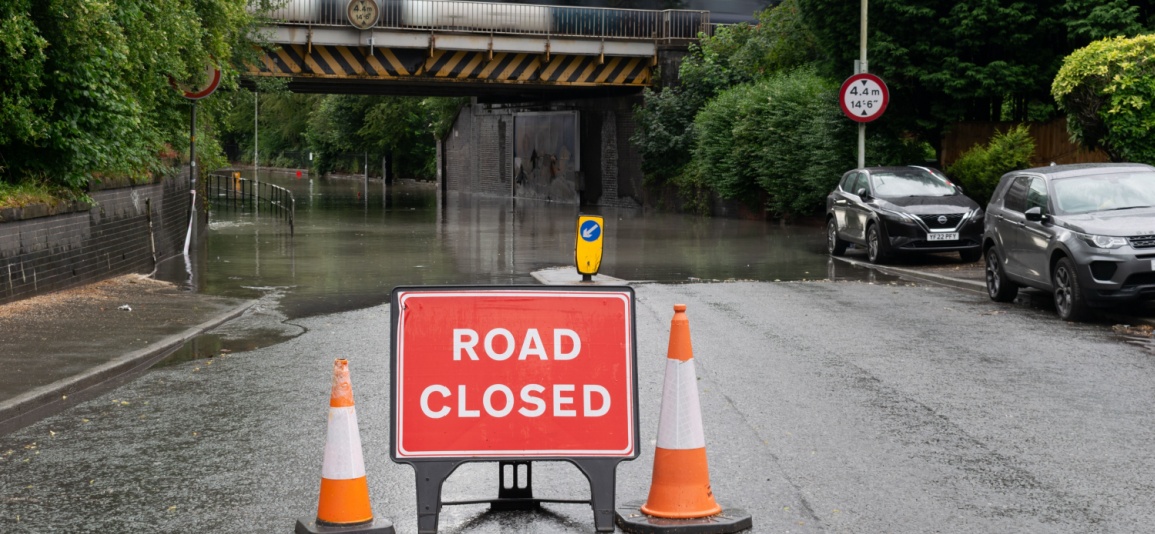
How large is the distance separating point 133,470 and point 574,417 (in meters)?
2.62

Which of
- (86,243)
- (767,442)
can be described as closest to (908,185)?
(86,243)

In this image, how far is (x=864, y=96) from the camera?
991 inches

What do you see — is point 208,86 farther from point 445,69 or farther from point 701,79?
point 701,79

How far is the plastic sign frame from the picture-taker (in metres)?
5.91

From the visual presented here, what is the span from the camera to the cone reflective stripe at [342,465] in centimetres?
568

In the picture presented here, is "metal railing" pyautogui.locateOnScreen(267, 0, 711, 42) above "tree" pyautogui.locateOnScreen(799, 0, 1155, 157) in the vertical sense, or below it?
above

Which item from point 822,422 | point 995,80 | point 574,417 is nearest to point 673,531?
point 574,417

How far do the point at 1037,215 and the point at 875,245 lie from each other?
23.1ft

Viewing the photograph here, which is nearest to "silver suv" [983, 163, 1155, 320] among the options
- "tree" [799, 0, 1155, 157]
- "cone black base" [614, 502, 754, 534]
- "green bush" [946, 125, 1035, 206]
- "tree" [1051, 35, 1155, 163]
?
→ "tree" [1051, 35, 1155, 163]

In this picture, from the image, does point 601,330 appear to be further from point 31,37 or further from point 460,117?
point 460,117

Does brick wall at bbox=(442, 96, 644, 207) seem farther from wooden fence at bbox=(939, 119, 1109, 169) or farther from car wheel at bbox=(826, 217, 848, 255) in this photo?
car wheel at bbox=(826, 217, 848, 255)

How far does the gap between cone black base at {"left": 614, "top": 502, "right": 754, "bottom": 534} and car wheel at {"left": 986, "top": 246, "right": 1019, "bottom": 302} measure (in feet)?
34.2

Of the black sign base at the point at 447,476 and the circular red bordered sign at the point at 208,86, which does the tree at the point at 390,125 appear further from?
the black sign base at the point at 447,476

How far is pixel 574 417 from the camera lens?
235 inches
